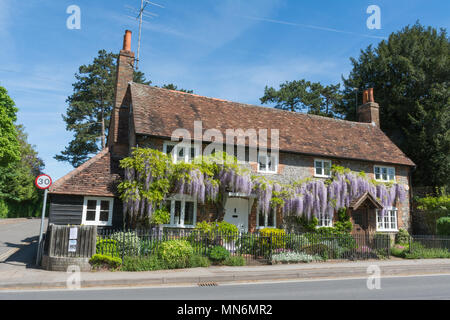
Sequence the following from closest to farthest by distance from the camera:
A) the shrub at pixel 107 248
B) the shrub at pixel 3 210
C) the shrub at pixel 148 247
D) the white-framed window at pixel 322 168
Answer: the shrub at pixel 107 248 < the shrub at pixel 148 247 < the white-framed window at pixel 322 168 < the shrub at pixel 3 210

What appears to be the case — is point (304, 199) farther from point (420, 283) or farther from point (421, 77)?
point (421, 77)

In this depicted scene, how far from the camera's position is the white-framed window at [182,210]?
15969 millimetres

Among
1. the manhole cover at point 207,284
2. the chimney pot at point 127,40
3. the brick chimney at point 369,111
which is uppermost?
the chimney pot at point 127,40

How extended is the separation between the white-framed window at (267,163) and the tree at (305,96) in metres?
25.4

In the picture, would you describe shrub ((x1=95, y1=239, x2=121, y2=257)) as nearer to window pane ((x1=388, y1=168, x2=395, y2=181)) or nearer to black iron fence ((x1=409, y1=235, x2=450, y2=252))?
black iron fence ((x1=409, y1=235, x2=450, y2=252))

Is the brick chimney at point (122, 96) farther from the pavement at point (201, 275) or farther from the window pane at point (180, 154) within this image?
the pavement at point (201, 275)

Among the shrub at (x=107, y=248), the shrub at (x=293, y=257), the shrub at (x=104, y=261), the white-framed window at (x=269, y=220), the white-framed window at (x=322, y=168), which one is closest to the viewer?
the shrub at (x=104, y=261)

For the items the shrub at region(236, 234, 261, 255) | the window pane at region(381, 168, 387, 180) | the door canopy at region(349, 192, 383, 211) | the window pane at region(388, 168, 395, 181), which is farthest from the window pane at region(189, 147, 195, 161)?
the window pane at region(388, 168, 395, 181)

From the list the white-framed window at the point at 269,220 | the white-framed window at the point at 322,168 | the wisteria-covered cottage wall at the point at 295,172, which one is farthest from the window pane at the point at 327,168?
the white-framed window at the point at 269,220

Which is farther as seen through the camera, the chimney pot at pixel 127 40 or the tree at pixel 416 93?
the tree at pixel 416 93

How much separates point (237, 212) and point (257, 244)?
3.12 meters
